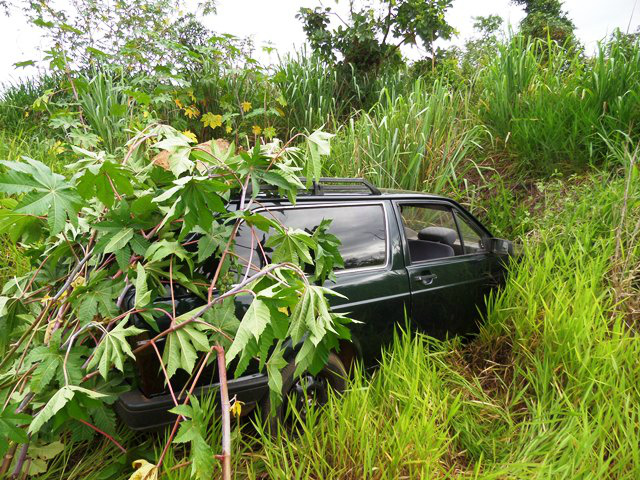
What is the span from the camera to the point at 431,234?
11.8 ft

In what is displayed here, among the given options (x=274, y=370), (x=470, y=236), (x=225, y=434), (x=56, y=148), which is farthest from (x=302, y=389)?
(x=56, y=148)

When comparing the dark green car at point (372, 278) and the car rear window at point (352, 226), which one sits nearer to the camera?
the dark green car at point (372, 278)

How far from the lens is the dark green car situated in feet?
6.48

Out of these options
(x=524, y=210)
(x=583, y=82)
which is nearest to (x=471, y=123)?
(x=583, y=82)

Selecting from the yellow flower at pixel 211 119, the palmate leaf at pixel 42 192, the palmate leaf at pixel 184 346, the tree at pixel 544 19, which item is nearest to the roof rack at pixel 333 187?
the palmate leaf at pixel 184 346

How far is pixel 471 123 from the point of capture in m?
5.69

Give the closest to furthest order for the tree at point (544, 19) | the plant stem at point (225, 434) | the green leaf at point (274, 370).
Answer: the plant stem at point (225, 434), the green leaf at point (274, 370), the tree at point (544, 19)

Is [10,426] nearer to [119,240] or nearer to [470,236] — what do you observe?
[119,240]

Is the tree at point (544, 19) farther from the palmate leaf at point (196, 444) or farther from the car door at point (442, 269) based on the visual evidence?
the palmate leaf at point (196, 444)

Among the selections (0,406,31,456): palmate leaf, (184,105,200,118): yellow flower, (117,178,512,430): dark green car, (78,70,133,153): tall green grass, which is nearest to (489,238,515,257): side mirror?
(117,178,512,430): dark green car

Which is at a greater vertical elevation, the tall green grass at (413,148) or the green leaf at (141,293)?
the tall green grass at (413,148)

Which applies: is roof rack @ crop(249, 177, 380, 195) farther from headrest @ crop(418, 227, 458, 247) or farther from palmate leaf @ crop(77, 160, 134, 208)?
palmate leaf @ crop(77, 160, 134, 208)

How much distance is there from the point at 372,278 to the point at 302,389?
0.77m

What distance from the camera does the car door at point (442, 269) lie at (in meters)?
2.85
